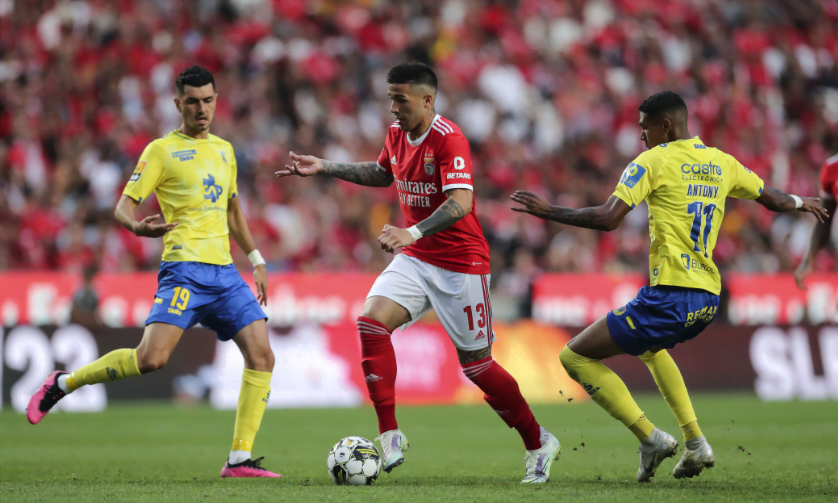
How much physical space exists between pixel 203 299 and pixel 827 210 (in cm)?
476

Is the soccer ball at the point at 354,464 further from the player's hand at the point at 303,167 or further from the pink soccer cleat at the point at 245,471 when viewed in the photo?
the player's hand at the point at 303,167

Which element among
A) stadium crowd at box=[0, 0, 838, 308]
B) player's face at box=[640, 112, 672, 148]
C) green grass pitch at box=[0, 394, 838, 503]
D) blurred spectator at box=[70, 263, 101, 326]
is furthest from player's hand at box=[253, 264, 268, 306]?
stadium crowd at box=[0, 0, 838, 308]

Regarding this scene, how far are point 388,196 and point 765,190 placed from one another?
11.0 meters

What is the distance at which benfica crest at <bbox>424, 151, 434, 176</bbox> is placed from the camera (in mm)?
6438

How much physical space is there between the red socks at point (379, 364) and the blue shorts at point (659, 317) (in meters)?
1.42

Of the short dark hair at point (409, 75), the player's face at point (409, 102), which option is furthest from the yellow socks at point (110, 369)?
the short dark hair at point (409, 75)

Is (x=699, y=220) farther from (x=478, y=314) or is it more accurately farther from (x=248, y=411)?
(x=248, y=411)

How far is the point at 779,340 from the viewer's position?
48.1ft

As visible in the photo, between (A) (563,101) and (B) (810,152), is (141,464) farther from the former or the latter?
(B) (810,152)

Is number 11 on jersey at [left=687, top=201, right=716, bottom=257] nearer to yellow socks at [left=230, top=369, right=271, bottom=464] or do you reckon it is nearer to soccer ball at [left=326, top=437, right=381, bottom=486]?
soccer ball at [left=326, top=437, right=381, bottom=486]

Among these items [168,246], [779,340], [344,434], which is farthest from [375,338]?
[779,340]

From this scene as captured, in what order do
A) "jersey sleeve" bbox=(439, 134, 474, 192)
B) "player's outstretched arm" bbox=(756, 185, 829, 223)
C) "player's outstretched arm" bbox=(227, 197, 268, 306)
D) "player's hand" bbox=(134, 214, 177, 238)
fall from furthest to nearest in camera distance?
"player's outstretched arm" bbox=(227, 197, 268, 306)
"player's outstretched arm" bbox=(756, 185, 829, 223)
"jersey sleeve" bbox=(439, 134, 474, 192)
"player's hand" bbox=(134, 214, 177, 238)

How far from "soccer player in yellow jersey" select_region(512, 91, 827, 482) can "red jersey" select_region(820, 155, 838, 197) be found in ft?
5.69

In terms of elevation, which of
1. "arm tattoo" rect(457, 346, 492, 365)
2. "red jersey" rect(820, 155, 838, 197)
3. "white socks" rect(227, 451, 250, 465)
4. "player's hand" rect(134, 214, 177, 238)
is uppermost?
"red jersey" rect(820, 155, 838, 197)
